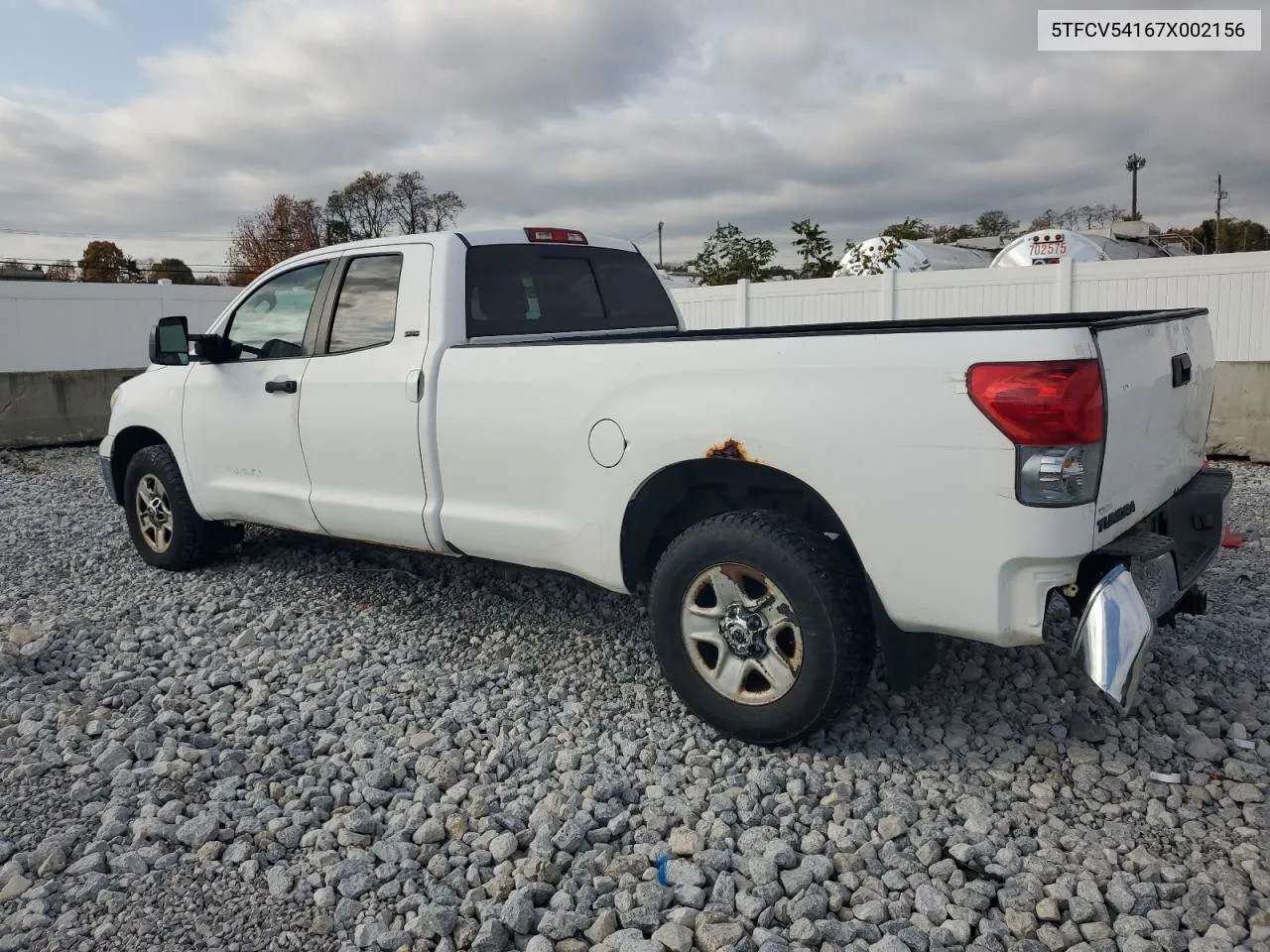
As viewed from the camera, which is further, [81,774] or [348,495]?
[348,495]

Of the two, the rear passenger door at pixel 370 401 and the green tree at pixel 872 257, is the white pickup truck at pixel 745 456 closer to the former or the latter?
the rear passenger door at pixel 370 401

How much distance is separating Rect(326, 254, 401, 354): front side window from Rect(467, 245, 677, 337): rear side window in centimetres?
40

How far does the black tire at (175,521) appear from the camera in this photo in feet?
18.9

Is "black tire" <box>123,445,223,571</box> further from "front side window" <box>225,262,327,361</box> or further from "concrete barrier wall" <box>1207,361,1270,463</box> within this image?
"concrete barrier wall" <box>1207,361,1270,463</box>

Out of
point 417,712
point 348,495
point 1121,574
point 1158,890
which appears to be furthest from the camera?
point 348,495

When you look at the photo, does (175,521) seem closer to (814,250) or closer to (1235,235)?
(814,250)

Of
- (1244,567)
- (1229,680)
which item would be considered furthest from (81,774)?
(1244,567)

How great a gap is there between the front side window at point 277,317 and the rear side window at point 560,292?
0.98 m

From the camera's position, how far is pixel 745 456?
3.33 m

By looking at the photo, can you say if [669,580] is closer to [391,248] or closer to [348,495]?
[348,495]

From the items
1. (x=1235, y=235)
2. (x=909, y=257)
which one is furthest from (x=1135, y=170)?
(x=909, y=257)

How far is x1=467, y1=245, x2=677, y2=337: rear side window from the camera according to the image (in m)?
4.60

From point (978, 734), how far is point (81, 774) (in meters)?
3.21

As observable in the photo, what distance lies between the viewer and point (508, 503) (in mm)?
4082
